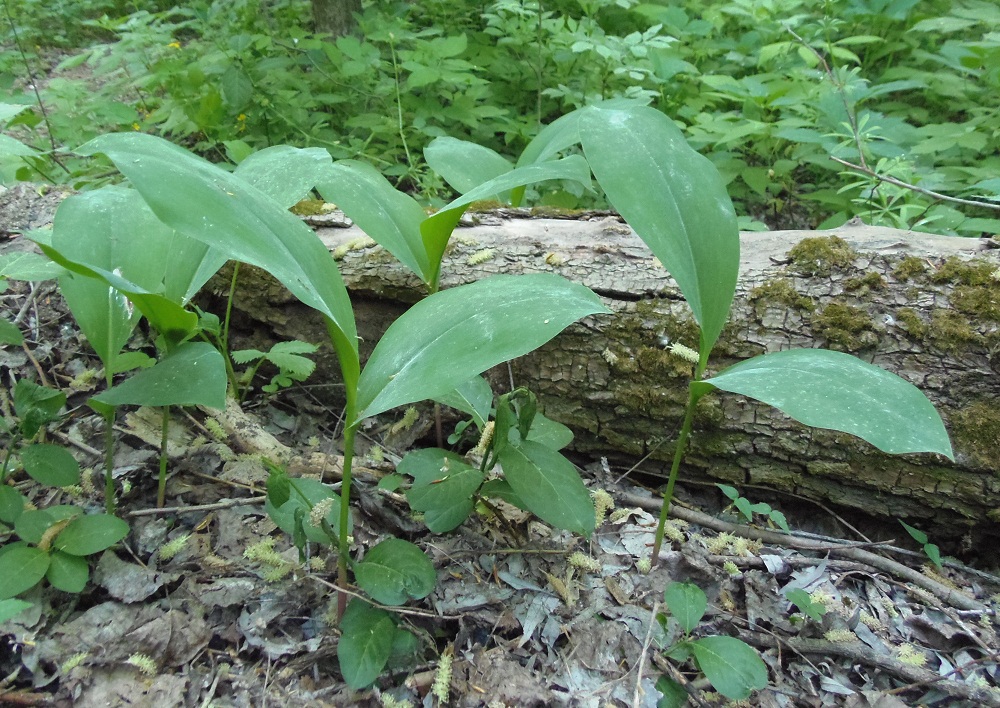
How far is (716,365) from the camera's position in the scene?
167cm

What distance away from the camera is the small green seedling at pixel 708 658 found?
1.07 m

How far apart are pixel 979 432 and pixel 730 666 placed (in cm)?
98

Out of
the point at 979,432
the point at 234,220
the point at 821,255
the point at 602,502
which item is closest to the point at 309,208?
the point at 234,220

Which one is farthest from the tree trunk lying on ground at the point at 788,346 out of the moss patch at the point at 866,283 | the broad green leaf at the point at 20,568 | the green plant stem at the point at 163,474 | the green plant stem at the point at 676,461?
the broad green leaf at the point at 20,568

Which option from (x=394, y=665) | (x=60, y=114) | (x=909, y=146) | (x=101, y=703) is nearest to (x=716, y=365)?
(x=394, y=665)

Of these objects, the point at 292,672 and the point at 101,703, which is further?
the point at 292,672

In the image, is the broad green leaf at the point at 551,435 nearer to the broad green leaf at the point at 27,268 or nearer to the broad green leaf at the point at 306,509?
the broad green leaf at the point at 306,509

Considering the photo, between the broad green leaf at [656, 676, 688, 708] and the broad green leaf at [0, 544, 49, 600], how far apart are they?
117 centimetres

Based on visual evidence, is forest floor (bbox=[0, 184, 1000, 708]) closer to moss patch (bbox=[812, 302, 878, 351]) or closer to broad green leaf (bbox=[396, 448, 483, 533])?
broad green leaf (bbox=[396, 448, 483, 533])

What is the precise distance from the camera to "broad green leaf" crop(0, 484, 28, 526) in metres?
1.21

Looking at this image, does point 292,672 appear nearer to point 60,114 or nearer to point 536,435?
point 536,435

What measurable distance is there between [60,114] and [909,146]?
461cm

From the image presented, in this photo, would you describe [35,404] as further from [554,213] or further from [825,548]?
[825,548]

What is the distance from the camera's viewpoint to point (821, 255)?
174cm
